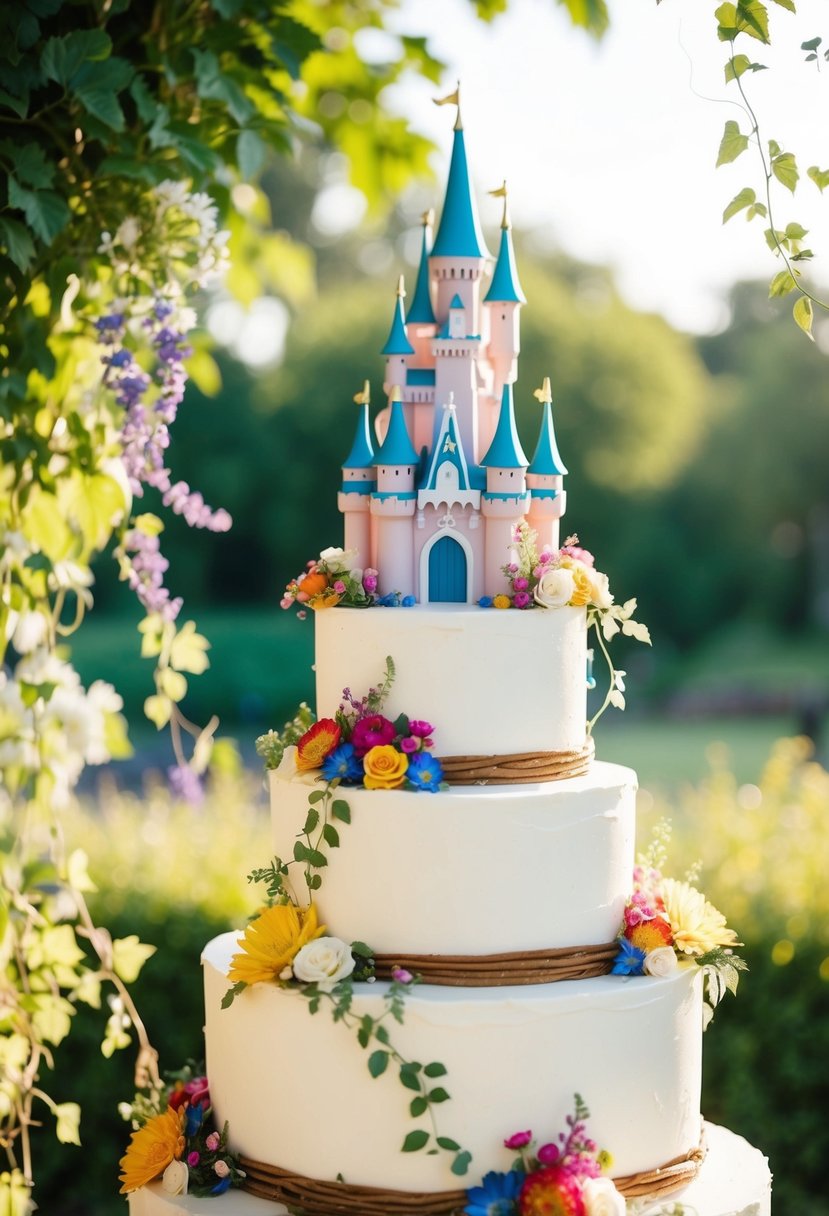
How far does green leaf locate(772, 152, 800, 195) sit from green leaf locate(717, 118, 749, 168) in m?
0.06

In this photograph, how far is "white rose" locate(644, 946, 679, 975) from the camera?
7.86 ft

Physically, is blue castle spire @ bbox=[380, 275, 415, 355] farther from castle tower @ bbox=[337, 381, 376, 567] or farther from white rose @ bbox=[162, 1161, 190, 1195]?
white rose @ bbox=[162, 1161, 190, 1195]

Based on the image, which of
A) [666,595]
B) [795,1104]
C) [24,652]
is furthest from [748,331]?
[24,652]

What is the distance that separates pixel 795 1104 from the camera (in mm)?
4246

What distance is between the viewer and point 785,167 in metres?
2.06

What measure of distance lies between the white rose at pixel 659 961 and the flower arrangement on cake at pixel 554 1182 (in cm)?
27

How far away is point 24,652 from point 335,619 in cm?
88

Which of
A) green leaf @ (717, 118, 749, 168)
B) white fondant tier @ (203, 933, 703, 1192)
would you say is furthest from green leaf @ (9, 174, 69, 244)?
white fondant tier @ (203, 933, 703, 1192)

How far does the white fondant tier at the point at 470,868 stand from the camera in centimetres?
230

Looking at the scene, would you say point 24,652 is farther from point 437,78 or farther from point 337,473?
point 337,473

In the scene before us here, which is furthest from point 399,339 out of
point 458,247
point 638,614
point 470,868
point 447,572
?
point 638,614

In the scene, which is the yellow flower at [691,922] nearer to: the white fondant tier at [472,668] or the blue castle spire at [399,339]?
the white fondant tier at [472,668]

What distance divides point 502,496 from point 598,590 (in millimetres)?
257

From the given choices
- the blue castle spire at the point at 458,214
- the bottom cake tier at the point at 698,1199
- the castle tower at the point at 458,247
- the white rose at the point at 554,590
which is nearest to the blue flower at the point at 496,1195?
the bottom cake tier at the point at 698,1199
